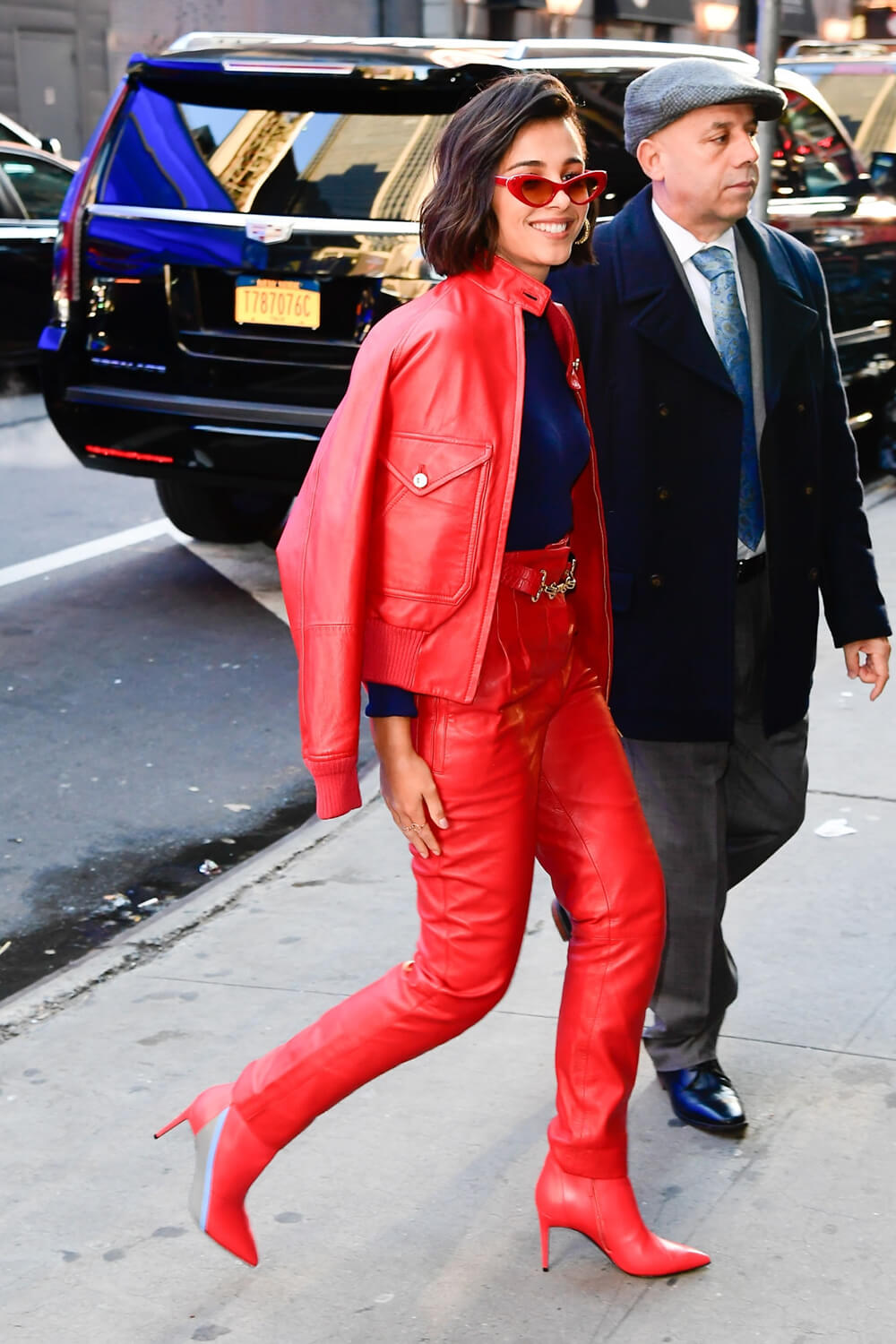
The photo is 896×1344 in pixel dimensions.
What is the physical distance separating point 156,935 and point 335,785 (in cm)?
182

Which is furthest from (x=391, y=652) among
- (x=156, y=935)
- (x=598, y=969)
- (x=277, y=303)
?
(x=277, y=303)

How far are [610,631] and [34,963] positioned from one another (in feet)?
6.35

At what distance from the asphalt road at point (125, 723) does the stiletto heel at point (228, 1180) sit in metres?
1.42

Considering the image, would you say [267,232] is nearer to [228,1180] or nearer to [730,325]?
[730,325]

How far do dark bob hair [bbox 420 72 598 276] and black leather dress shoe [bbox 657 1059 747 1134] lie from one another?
1.60 m

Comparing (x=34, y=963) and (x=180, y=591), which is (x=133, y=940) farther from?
(x=180, y=591)

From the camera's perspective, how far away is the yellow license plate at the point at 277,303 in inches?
269

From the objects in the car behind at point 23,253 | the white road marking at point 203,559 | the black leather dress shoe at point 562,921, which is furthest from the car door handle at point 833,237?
the black leather dress shoe at point 562,921

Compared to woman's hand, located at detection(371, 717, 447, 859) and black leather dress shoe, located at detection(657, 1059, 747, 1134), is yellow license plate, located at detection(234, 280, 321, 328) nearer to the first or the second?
black leather dress shoe, located at detection(657, 1059, 747, 1134)

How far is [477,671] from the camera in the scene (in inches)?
109

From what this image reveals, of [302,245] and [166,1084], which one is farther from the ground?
[302,245]

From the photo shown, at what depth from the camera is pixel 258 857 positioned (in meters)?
5.00

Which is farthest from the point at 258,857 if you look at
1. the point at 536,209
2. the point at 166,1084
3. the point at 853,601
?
the point at 536,209

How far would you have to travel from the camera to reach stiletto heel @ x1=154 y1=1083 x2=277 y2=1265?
9.76 feet
